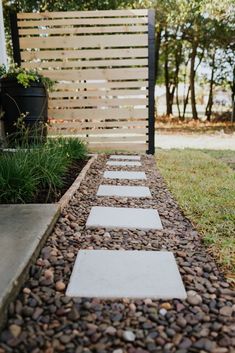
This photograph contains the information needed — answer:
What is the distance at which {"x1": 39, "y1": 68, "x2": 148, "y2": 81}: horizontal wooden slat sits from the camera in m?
4.57

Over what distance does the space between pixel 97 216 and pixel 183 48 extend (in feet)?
50.3

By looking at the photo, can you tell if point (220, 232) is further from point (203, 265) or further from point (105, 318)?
point (105, 318)

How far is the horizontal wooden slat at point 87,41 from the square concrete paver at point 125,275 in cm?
371

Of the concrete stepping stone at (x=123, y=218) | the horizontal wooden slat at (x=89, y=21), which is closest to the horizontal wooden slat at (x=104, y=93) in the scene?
the horizontal wooden slat at (x=89, y=21)

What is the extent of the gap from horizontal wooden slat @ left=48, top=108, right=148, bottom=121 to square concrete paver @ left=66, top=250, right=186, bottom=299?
340cm

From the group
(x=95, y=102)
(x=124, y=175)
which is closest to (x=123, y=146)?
(x=95, y=102)

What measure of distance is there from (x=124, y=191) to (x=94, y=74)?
101 inches

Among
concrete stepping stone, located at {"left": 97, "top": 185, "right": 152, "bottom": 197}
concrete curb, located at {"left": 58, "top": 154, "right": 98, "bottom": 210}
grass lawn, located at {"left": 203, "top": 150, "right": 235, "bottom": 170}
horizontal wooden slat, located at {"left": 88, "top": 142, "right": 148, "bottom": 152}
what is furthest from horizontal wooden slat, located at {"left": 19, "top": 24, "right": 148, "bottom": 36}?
concrete stepping stone, located at {"left": 97, "top": 185, "right": 152, "bottom": 197}

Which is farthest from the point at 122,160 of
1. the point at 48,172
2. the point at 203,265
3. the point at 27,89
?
the point at 203,265

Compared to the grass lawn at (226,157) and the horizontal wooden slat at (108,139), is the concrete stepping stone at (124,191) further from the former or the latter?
the horizontal wooden slat at (108,139)

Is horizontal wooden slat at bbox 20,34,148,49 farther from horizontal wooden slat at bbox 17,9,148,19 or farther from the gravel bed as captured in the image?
the gravel bed

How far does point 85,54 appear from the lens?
4.55 metres

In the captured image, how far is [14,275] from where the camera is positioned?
1122mm

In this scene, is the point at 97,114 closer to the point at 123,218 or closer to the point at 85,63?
the point at 85,63
